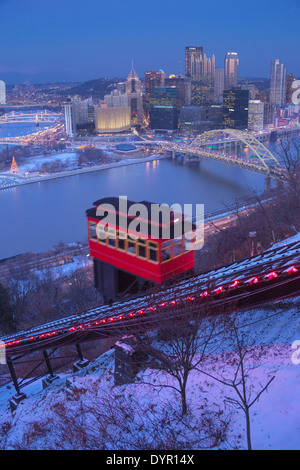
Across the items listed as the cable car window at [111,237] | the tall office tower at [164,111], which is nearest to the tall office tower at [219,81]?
the tall office tower at [164,111]

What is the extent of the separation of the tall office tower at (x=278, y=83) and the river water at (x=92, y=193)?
30.3 meters

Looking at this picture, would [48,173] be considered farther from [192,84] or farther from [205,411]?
[192,84]

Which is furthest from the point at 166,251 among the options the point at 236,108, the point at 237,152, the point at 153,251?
the point at 236,108

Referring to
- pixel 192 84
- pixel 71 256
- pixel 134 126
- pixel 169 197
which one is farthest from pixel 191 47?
pixel 71 256

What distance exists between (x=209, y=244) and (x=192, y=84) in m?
47.2

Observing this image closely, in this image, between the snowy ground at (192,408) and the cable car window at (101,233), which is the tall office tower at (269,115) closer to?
the cable car window at (101,233)

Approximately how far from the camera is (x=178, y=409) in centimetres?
235

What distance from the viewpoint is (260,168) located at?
18.8m

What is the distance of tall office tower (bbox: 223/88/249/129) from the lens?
38.6 metres

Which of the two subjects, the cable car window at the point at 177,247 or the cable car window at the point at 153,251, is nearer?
the cable car window at the point at 153,251

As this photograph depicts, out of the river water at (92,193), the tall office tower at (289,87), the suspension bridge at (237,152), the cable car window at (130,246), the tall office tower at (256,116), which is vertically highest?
the tall office tower at (289,87)

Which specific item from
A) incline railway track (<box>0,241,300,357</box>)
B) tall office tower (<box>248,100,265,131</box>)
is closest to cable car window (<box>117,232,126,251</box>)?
incline railway track (<box>0,241,300,357</box>)

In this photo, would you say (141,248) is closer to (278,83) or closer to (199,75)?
(278,83)

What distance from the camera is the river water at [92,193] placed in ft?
37.4
